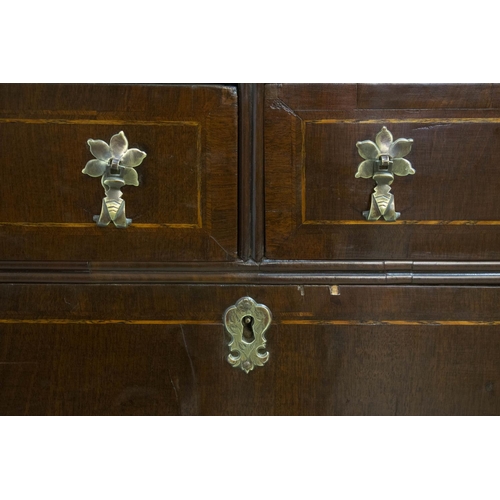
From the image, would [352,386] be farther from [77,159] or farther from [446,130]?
[77,159]

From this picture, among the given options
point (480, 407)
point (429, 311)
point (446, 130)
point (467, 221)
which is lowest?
point (480, 407)

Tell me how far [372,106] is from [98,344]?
0.50 metres

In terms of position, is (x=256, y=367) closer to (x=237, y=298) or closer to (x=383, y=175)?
(x=237, y=298)

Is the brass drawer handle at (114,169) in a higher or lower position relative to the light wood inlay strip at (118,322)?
higher

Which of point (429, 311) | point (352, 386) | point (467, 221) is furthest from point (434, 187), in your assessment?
point (352, 386)

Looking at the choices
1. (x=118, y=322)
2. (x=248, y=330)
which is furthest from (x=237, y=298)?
(x=118, y=322)

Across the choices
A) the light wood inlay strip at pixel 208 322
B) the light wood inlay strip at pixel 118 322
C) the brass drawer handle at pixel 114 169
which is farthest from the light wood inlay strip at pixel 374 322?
the brass drawer handle at pixel 114 169

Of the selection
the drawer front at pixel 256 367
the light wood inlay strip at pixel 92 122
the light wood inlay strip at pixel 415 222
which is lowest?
the drawer front at pixel 256 367

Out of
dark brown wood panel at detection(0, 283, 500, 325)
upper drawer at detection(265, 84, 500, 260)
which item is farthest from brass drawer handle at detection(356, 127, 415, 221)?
dark brown wood panel at detection(0, 283, 500, 325)

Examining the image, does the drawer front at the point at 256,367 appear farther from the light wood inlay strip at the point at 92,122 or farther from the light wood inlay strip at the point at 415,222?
the light wood inlay strip at the point at 92,122

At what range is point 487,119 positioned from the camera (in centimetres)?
77

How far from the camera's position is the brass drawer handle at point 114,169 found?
77 centimetres

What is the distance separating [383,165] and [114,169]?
1.16 feet

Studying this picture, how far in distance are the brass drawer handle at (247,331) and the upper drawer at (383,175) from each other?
8 centimetres
